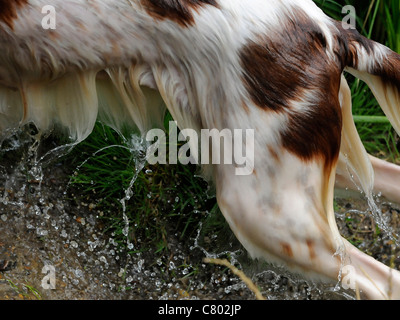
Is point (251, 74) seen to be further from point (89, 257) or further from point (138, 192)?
point (89, 257)

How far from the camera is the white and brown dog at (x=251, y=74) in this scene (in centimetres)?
188

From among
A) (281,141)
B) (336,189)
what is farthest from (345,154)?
(281,141)

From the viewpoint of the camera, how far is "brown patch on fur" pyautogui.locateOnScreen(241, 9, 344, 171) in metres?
1.88

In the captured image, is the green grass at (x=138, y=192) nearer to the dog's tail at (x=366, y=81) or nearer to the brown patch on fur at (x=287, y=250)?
the dog's tail at (x=366, y=81)

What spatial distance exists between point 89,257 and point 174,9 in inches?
48.4

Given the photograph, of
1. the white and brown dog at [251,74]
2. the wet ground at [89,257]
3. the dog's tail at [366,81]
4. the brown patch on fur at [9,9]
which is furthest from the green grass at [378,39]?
the brown patch on fur at [9,9]

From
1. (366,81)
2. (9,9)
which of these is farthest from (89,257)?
(366,81)

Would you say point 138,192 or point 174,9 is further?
point 138,192

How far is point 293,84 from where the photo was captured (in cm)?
188

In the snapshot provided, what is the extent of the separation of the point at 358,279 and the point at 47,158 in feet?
→ 4.65

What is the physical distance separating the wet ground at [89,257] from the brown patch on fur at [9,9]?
974 millimetres

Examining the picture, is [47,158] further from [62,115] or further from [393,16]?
[393,16]

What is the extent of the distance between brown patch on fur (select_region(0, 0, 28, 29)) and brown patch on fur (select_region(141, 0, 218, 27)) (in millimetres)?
364

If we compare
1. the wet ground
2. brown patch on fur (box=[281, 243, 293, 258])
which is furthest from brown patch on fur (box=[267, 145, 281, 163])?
the wet ground
